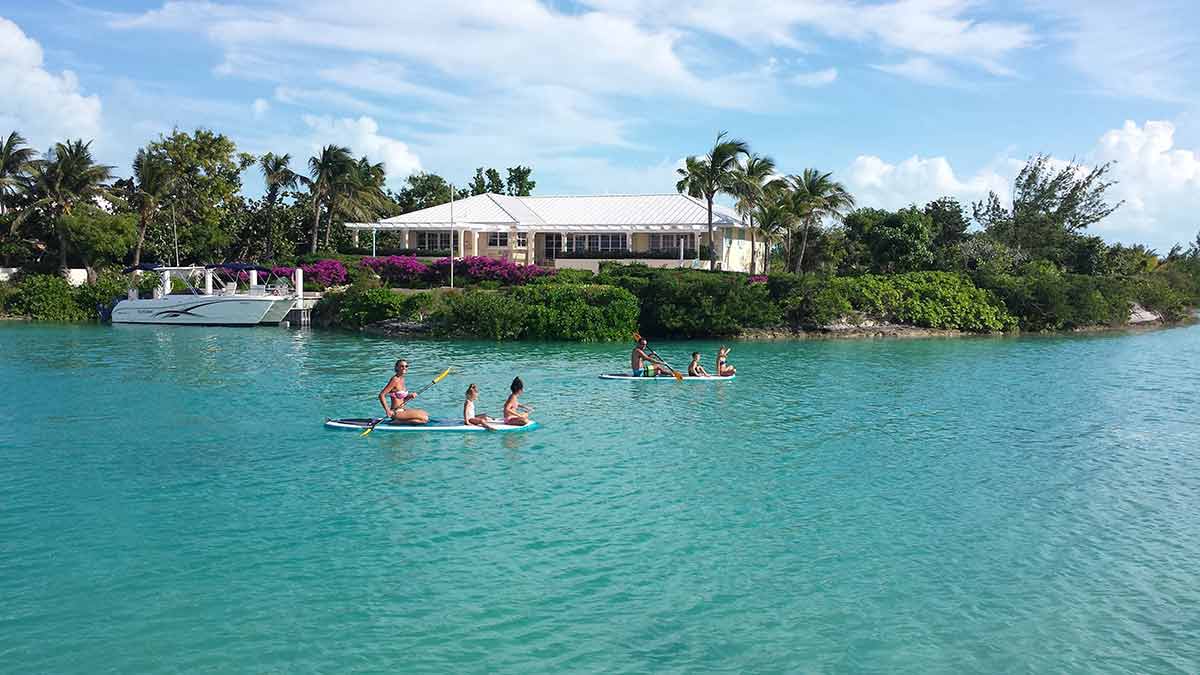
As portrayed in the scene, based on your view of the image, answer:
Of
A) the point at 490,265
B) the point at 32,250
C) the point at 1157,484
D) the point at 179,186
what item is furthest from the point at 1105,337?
the point at 32,250

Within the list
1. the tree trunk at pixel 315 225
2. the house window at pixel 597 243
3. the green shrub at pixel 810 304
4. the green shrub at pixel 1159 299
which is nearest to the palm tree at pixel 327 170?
the tree trunk at pixel 315 225

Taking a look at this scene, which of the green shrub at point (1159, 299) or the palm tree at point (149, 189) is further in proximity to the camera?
the green shrub at point (1159, 299)

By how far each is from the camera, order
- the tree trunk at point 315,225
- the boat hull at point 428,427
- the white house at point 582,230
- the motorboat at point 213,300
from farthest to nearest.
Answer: the tree trunk at point 315,225 < the white house at point 582,230 < the motorboat at point 213,300 < the boat hull at point 428,427

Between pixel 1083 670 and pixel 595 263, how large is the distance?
5031cm

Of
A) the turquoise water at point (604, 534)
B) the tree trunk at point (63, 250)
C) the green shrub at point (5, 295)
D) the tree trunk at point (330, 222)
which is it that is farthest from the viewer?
the tree trunk at point (330, 222)

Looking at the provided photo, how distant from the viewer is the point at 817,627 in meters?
10.6

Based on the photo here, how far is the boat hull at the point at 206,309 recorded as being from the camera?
161 feet

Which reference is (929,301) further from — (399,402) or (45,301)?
(45,301)

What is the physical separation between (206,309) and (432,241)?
720 inches

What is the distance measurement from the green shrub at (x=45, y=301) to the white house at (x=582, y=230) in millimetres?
16917

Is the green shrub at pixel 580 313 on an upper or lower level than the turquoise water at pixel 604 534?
upper

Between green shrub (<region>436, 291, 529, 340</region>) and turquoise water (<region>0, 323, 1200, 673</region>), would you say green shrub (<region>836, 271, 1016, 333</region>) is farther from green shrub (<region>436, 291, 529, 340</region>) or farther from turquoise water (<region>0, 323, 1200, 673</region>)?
turquoise water (<region>0, 323, 1200, 673</region>)

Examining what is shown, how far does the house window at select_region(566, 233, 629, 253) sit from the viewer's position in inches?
2440

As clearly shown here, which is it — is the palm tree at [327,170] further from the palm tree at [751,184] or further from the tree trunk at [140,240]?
the palm tree at [751,184]
